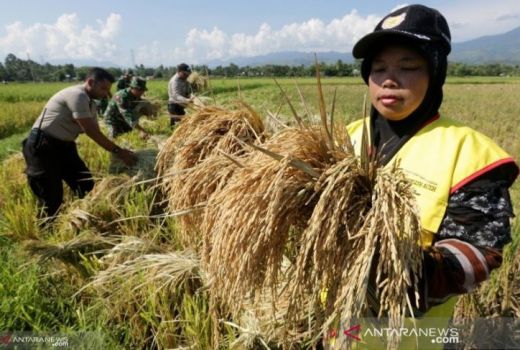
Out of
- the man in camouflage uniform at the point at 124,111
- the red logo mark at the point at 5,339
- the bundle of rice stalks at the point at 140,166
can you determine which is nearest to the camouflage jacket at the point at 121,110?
the man in camouflage uniform at the point at 124,111

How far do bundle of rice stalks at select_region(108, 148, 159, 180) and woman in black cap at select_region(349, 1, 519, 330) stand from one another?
2.94 meters

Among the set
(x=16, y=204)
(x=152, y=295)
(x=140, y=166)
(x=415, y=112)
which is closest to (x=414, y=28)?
(x=415, y=112)

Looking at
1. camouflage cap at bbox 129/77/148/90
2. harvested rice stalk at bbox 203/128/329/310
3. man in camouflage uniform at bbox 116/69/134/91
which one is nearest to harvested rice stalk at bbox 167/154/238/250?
harvested rice stalk at bbox 203/128/329/310

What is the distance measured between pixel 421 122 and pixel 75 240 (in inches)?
99.1

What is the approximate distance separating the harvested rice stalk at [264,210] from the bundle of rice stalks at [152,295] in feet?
3.22

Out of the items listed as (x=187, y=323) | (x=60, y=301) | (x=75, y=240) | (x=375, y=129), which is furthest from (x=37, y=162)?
(x=375, y=129)

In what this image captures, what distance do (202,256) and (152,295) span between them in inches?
28.2

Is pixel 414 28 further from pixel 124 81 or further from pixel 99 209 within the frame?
pixel 124 81

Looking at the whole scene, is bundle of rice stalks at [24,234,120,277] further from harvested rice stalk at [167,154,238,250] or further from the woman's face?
the woman's face

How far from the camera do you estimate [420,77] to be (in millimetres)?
1221

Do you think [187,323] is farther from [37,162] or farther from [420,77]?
[37,162]

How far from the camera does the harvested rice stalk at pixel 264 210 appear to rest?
96cm

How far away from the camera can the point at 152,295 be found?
6.16 feet

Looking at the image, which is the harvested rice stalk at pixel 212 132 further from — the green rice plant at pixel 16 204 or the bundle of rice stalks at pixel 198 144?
the green rice plant at pixel 16 204
